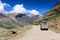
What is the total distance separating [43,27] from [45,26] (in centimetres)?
94

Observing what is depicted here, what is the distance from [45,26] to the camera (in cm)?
5553

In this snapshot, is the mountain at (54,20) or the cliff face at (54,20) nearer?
the cliff face at (54,20)

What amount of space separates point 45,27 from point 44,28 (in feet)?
1.97

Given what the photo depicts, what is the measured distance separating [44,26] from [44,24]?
3.96 feet

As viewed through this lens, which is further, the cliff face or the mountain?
the mountain

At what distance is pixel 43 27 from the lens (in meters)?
55.0

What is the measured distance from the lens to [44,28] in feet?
180

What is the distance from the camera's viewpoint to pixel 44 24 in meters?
56.3

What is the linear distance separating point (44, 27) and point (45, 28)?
0.62m

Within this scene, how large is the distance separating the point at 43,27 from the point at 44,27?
0.36m

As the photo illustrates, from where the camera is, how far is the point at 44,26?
181 feet

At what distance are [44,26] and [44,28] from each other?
0.80 metres

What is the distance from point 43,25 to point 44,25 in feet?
1.07

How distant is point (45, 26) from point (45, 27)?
49 centimetres
